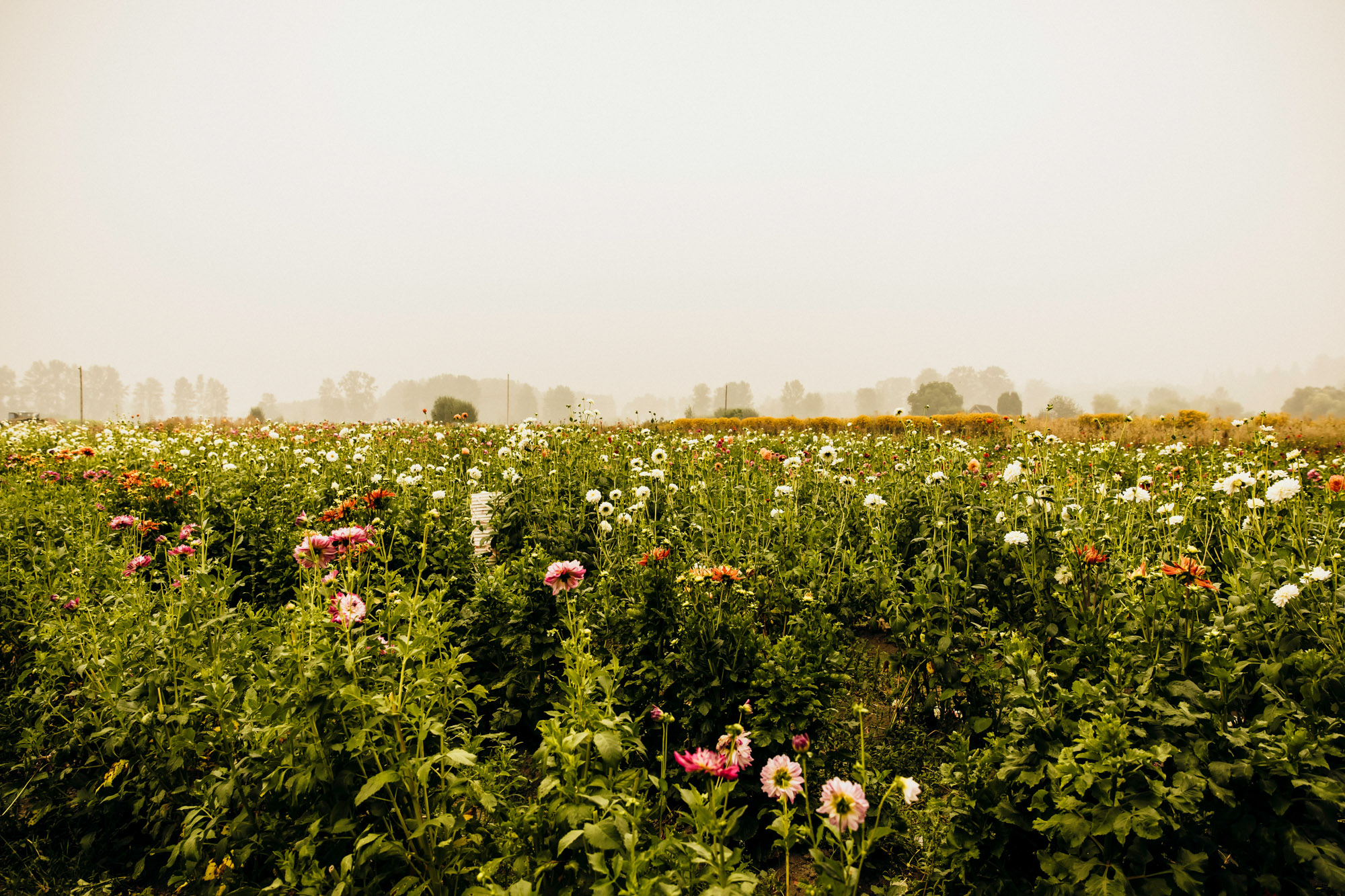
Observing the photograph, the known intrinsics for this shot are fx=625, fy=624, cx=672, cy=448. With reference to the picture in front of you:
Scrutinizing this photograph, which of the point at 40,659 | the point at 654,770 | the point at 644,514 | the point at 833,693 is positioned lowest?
the point at 654,770

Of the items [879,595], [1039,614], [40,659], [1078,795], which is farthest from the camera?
[879,595]

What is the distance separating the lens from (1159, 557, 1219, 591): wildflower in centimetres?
220

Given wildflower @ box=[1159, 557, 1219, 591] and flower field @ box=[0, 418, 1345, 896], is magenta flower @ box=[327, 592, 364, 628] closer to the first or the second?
flower field @ box=[0, 418, 1345, 896]

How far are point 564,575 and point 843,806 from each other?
1333mm

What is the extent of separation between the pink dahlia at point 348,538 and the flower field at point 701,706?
0.02 meters

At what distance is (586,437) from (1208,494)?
208 inches

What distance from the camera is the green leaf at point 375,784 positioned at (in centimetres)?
158

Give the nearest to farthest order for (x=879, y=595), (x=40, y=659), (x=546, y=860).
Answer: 1. (x=546, y=860)
2. (x=40, y=659)
3. (x=879, y=595)

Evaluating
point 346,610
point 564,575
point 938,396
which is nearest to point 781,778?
point 564,575

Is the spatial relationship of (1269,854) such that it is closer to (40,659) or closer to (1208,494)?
(1208,494)

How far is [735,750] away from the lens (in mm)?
1533

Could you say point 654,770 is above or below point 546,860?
below

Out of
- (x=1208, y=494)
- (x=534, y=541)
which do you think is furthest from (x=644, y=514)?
(x=1208, y=494)

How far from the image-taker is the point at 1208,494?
4129 millimetres
